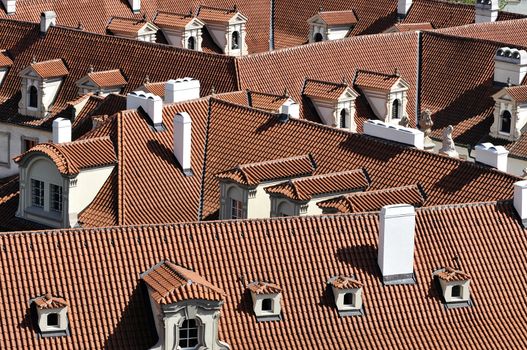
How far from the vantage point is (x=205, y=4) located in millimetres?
129500

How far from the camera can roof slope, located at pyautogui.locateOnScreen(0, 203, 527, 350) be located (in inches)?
2879

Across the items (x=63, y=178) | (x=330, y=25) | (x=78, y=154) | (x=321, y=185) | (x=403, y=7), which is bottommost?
(x=321, y=185)

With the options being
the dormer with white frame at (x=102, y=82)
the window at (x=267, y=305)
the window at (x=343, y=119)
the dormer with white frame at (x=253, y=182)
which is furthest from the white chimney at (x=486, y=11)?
the window at (x=267, y=305)

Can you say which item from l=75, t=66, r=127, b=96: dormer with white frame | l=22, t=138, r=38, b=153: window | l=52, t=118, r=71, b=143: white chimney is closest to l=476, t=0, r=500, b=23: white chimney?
l=75, t=66, r=127, b=96: dormer with white frame

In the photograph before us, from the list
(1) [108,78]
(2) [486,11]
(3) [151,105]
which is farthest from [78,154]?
(2) [486,11]

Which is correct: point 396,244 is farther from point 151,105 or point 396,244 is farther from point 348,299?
point 151,105

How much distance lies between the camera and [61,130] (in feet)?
319

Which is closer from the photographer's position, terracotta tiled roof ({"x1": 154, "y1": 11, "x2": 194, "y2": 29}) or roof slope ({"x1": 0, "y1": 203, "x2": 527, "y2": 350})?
roof slope ({"x1": 0, "y1": 203, "x2": 527, "y2": 350})

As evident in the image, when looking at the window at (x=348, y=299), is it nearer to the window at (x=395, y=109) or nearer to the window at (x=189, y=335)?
the window at (x=189, y=335)

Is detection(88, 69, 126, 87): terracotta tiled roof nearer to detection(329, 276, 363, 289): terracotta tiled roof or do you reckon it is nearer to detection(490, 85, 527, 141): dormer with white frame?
detection(490, 85, 527, 141): dormer with white frame

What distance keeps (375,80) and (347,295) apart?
36.6 m

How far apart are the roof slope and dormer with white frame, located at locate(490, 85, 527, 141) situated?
29.7 meters

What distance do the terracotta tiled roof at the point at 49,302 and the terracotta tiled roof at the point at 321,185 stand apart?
18.0 metres

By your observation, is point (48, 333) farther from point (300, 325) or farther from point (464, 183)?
point (464, 183)
